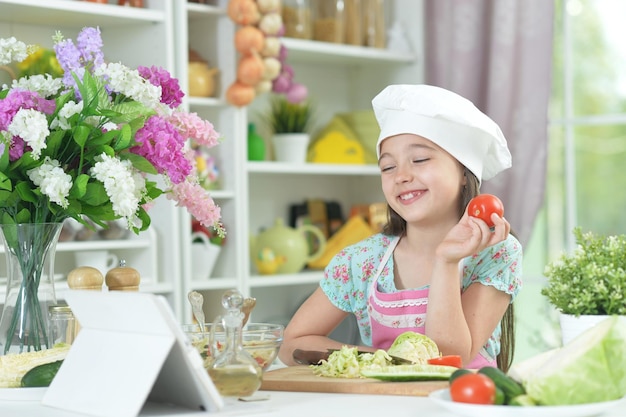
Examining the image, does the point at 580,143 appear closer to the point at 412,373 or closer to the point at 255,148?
the point at 255,148

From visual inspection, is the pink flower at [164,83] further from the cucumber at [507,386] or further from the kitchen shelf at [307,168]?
the kitchen shelf at [307,168]

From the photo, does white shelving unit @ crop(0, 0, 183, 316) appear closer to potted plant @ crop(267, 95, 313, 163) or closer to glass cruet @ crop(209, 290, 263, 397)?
potted plant @ crop(267, 95, 313, 163)

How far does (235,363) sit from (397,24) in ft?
10.3

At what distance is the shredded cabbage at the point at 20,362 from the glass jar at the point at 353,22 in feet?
9.04

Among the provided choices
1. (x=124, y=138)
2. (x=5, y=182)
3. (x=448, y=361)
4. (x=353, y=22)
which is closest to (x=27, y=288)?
(x=5, y=182)

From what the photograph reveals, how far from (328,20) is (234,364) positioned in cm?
286

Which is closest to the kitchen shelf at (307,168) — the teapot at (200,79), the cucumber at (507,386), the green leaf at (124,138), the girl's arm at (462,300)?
the teapot at (200,79)

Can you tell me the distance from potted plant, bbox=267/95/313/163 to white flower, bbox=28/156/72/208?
7.75 feet

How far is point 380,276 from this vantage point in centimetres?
215

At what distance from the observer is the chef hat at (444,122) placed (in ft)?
6.41

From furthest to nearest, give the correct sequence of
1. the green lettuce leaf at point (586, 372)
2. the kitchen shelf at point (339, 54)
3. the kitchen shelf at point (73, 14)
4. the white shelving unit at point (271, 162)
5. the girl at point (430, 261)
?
the kitchen shelf at point (339, 54), the white shelving unit at point (271, 162), the kitchen shelf at point (73, 14), the girl at point (430, 261), the green lettuce leaf at point (586, 372)

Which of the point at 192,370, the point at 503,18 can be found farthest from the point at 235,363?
the point at 503,18

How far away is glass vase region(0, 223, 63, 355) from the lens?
5.29 ft

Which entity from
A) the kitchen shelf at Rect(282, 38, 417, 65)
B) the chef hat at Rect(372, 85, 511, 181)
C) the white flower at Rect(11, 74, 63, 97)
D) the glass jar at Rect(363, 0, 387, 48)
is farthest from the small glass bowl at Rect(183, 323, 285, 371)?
the glass jar at Rect(363, 0, 387, 48)
